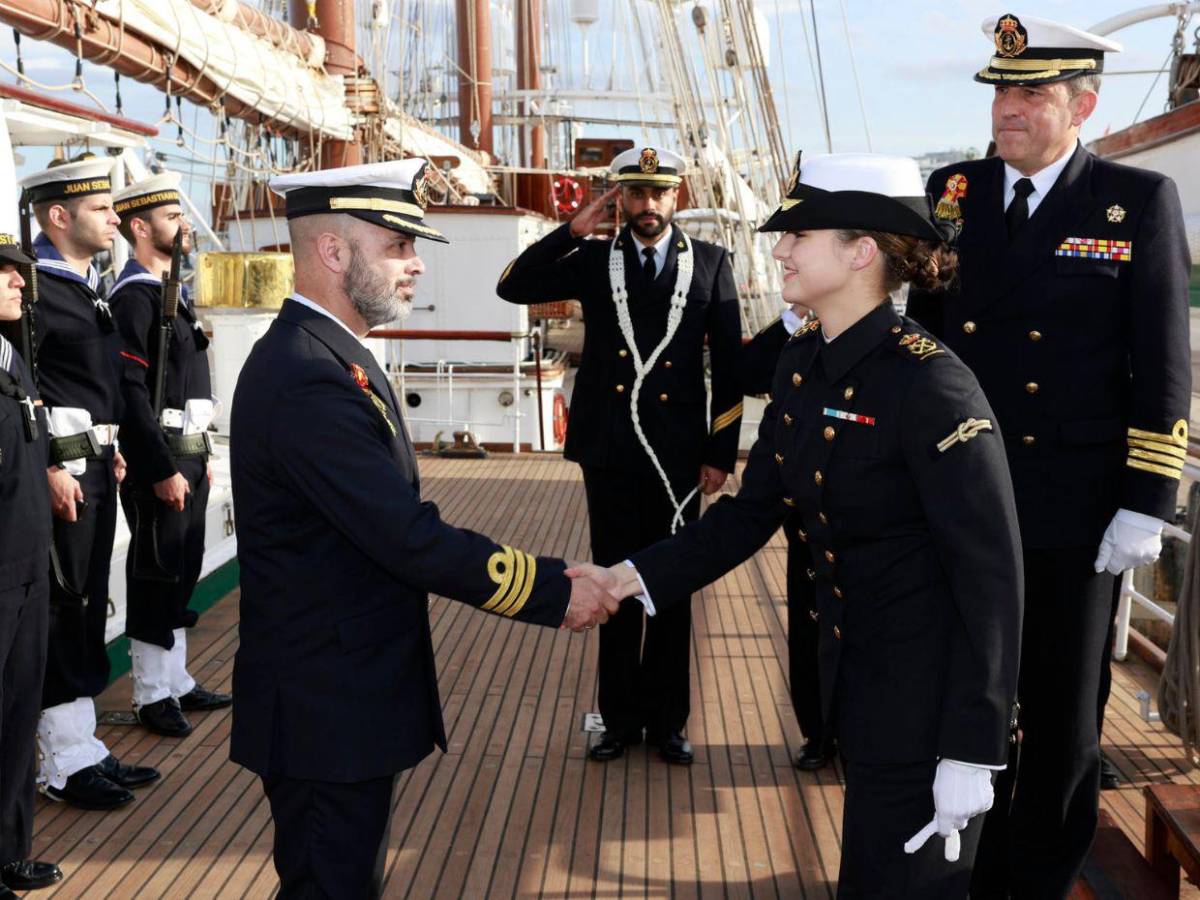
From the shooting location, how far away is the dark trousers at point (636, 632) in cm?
369

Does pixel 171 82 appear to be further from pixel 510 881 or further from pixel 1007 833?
pixel 1007 833

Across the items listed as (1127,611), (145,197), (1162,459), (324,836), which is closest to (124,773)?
(324,836)

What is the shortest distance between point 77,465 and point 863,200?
2.33 m

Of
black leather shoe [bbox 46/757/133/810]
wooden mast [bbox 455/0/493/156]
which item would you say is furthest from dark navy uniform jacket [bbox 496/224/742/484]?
wooden mast [bbox 455/0/493/156]

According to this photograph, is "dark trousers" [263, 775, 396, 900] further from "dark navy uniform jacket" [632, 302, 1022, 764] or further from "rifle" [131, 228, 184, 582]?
"rifle" [131, 228, 184, 582]

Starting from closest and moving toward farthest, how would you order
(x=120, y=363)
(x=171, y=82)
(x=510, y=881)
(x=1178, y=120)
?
1. (x=510, y=881)
2. (x=120, y=363)
3. (x=1178, y=120)
4. (x=171, y=82)

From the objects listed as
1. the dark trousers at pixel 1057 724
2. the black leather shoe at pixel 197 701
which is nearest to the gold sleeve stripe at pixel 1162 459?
the dark trousers at pixel 1057 724

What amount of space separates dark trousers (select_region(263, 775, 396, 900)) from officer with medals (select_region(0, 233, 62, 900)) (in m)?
0.94

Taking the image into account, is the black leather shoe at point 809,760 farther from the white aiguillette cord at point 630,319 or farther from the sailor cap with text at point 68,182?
the sailor cap with text at point 68,182

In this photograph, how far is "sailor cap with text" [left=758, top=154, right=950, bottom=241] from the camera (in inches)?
78.0

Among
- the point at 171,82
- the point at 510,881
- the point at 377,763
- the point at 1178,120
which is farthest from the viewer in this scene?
the point at 171,82

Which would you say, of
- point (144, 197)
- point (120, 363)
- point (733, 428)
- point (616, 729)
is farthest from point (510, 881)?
point (144, 197)

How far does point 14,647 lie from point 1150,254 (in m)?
2.61

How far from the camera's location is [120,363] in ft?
12.0
